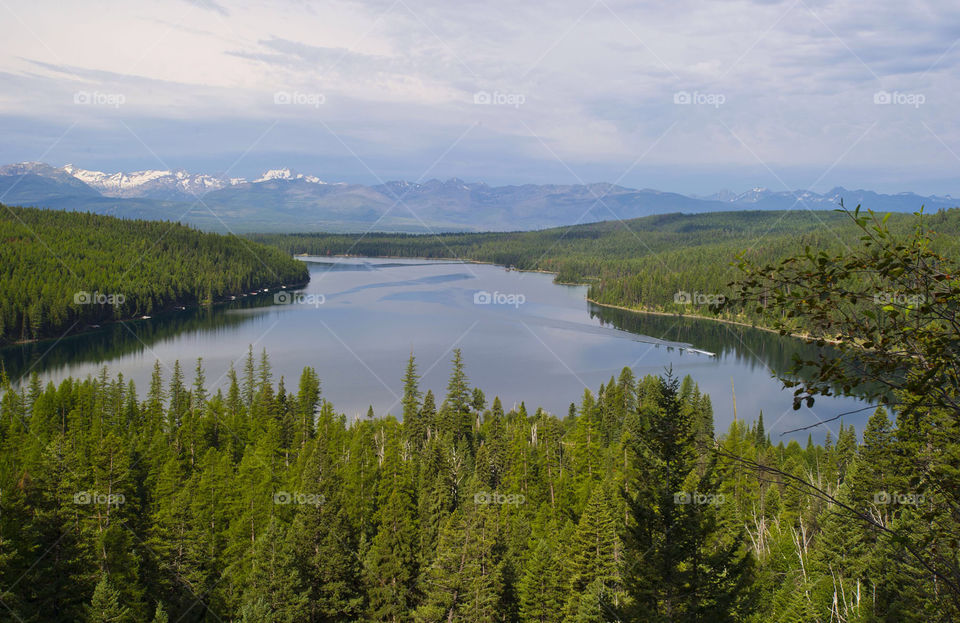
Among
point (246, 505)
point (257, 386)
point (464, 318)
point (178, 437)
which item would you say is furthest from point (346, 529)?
point (464, 318)

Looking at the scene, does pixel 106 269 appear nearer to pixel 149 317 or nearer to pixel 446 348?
pixel 149 317

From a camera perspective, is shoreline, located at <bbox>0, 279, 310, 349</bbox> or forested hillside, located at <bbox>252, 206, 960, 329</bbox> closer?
shoreline, located at <bbox>0, 279, 310, 349</bbox>

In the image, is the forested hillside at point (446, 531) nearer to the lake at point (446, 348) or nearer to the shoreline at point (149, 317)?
the lake at point (446, 348)

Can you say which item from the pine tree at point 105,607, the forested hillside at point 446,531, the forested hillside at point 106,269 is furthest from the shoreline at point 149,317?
the pine tree at point 105,607

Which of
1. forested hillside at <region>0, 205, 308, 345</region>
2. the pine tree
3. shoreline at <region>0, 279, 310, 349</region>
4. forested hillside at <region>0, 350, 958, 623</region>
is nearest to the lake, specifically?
shoreline at <region>0, 279, 310, 349</region>

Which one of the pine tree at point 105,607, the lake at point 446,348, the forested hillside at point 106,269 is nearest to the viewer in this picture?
the pine tree at point 105,607

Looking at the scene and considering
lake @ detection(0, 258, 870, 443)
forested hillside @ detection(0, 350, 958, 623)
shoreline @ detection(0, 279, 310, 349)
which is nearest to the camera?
forested hillside @ detection(0, 350, 958, 623)

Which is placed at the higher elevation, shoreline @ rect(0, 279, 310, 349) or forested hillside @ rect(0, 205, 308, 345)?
forested hillside @ rect(0, 205, 308, 345)

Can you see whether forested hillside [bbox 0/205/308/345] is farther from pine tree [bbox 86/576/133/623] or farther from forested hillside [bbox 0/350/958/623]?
pine tree [bbox 86/576/133/623]
